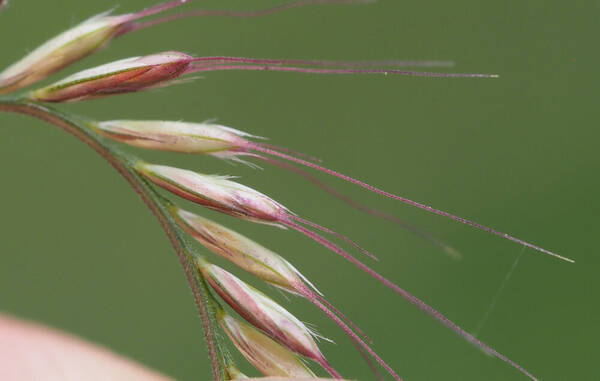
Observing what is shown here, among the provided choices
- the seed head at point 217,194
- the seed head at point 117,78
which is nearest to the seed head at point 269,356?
the seed head at point 217,194

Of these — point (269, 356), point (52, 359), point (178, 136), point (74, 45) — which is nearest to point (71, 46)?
point (74, 45)

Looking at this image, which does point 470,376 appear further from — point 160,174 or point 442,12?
point 160,174

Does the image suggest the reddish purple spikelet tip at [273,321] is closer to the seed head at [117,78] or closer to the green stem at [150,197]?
the green stem at [150,197]

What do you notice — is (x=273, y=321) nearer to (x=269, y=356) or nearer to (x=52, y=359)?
(x=269, y=356)

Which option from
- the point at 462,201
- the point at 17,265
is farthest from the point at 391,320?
the point at 17,265

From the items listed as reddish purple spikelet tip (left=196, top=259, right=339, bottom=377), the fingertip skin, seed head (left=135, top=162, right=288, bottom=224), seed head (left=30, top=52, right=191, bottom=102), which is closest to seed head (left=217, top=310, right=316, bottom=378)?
reddish purple spikelet tip (left=196, top=259, right=339, bottom=377)

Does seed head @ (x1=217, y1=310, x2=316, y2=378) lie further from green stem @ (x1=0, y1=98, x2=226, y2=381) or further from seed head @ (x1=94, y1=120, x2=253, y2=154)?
seed head @ (x1=94, y1=120, x2=253, y2=154)
